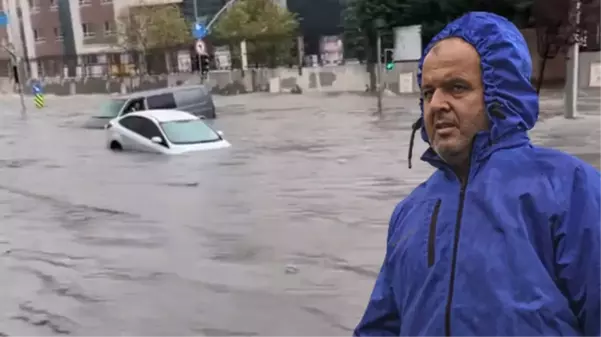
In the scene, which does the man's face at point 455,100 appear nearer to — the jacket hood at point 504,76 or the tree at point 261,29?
the jacket hood at point 504,76

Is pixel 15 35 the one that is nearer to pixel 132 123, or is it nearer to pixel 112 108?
pixel 112 108

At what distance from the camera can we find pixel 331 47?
51.2 m

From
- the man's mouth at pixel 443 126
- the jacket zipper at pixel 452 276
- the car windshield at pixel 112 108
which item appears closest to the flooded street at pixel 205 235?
the man's mouth at pixel 443 126

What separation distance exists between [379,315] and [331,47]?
49763mm

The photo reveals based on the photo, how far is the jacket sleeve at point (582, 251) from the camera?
1.74 metres

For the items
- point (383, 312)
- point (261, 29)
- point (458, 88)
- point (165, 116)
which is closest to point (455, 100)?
point (458, 88)

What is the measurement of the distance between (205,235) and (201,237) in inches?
4.0

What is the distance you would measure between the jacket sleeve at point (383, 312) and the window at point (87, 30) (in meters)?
65.7

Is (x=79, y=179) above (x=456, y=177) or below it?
below

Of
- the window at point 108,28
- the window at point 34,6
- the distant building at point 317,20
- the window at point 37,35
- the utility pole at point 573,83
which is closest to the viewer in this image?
the utility pole at point 573,83

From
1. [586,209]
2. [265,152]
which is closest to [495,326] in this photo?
[586,209]

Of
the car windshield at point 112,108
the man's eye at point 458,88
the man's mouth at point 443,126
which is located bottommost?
the car windshield at point 112,108

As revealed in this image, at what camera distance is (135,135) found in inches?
704

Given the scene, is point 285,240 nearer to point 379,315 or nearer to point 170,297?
point 170,297
